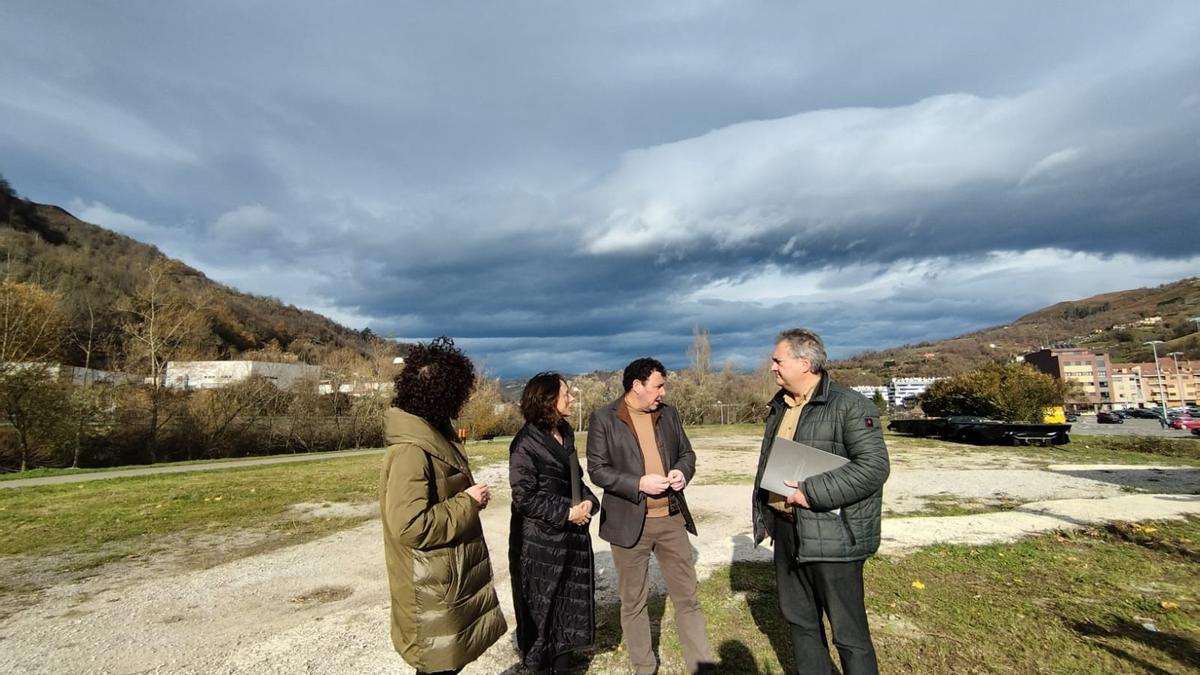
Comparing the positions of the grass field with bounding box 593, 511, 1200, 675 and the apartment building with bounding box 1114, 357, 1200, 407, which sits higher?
the grass field with bounding box 593, 511, 1200, 675

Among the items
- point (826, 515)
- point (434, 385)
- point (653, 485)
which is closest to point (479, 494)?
point (434, 385)

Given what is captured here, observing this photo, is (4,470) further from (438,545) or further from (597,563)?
(438,545)

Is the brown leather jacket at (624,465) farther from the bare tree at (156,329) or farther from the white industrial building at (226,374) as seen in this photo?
the white industrial building at (226,374)

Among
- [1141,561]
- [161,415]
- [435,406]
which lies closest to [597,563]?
[435,406]

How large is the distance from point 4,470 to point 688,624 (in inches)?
934

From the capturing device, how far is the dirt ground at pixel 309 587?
4.02 meters

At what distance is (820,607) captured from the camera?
9.89 ft

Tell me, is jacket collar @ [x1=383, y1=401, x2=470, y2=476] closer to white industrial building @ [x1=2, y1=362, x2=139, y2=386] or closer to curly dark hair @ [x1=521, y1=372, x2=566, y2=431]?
curly dark hair @ [x1=521, y1=372, x2=566, y2=431]

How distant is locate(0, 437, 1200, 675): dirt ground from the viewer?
13.2 ft

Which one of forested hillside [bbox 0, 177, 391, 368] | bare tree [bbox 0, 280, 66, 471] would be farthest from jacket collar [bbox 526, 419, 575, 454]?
forested hillside [bbox 0, 177, 391, 368]

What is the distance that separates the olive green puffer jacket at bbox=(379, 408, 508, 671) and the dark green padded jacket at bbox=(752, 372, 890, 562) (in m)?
1.68

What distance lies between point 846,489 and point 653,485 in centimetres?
109

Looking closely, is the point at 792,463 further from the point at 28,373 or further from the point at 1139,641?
the point at 28,373

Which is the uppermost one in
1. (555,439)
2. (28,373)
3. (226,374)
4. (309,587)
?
(226,374)
